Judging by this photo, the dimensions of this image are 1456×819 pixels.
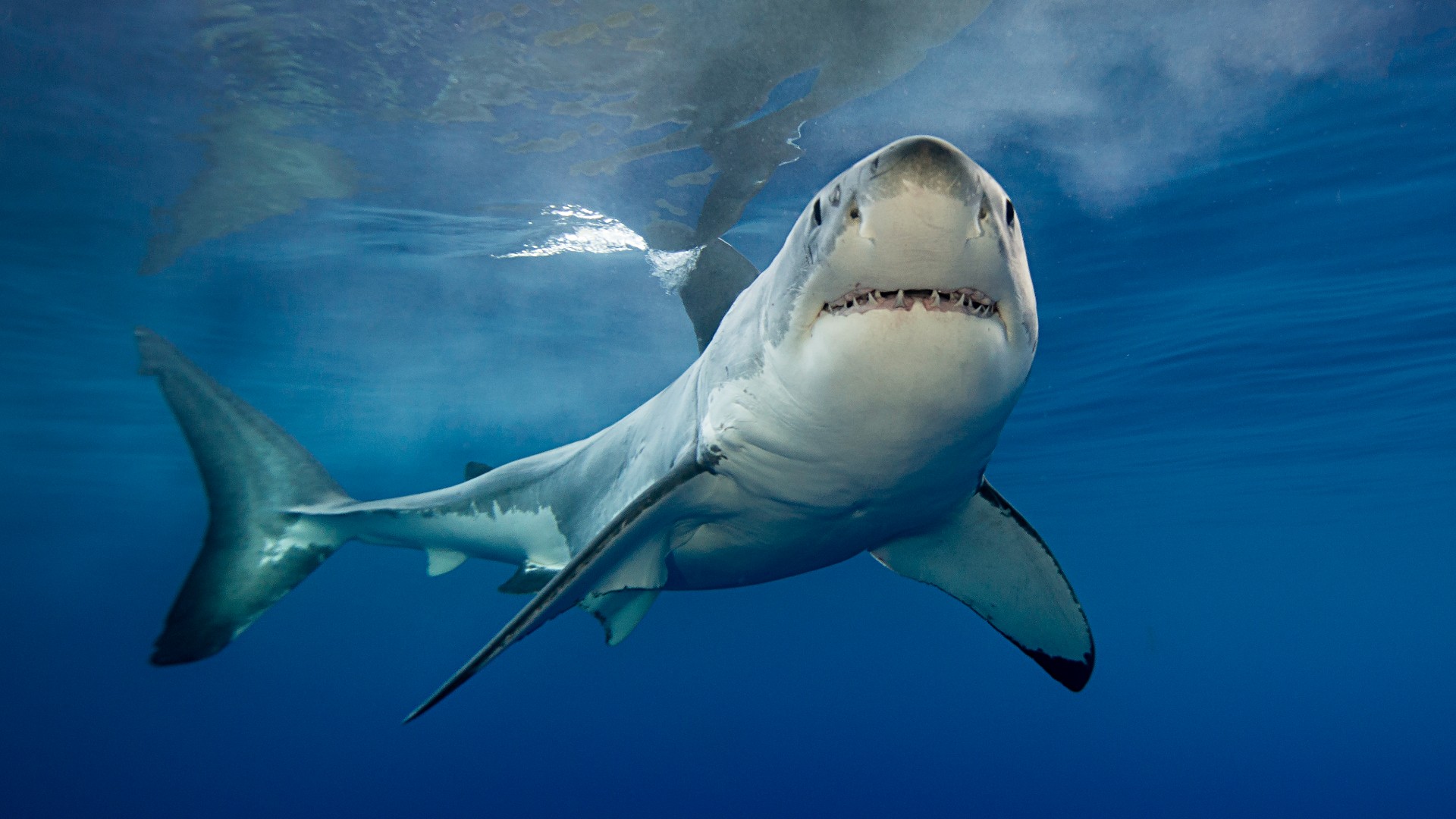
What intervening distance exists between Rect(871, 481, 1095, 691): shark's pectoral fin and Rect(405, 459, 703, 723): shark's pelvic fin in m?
1.74

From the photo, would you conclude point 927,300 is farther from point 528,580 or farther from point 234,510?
point 234,510

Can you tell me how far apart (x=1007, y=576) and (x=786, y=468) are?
1.97m

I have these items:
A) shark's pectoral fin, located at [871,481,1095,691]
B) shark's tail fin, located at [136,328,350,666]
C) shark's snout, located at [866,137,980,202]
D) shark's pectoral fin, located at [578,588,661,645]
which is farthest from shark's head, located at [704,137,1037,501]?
shark's tail fin, located at [136,328,350,666]

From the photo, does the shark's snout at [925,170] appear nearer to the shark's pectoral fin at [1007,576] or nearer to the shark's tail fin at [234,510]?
the shark's pectoral fin at [1007,576]

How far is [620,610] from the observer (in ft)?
14.7

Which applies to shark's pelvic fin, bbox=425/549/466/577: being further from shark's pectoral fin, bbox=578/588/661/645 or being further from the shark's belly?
the shark's belly

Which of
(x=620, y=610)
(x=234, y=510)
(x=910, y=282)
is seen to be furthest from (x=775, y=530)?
(x=234, y=510)

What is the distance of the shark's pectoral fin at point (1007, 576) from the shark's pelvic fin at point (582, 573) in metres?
1.74

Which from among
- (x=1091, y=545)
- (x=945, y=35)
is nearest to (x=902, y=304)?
(x=945, y=35)

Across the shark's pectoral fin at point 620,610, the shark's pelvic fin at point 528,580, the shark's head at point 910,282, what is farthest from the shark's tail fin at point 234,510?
the shark's head at point 910,282

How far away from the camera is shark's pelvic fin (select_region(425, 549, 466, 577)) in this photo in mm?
5711

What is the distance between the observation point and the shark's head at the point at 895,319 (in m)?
1.81

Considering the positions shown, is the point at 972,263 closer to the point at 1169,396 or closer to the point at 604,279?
the point at 604,279

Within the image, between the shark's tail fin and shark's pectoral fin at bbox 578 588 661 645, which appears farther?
the shark's tail fin
